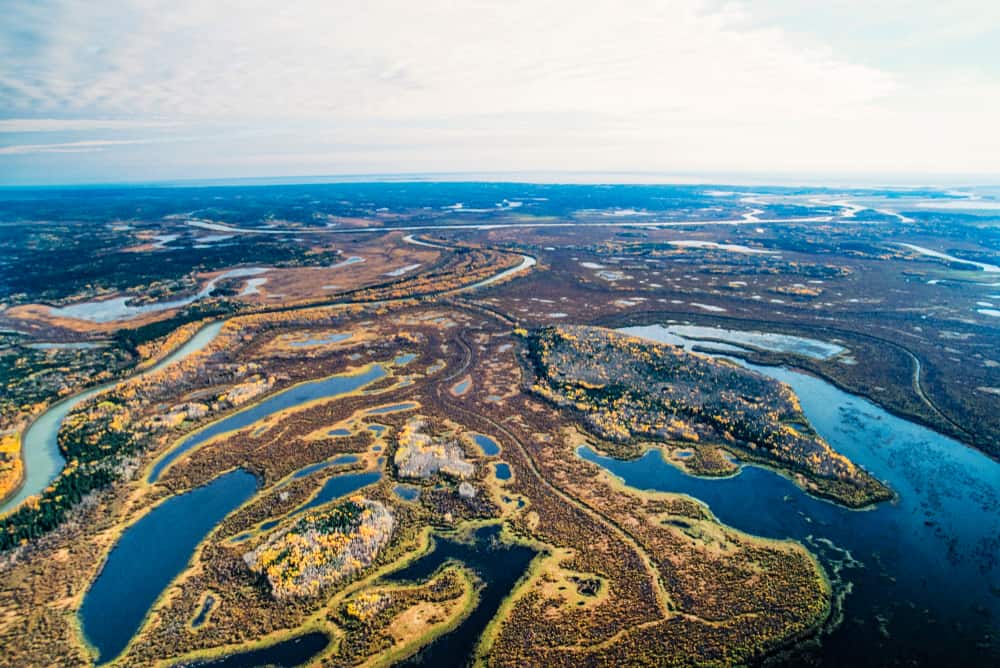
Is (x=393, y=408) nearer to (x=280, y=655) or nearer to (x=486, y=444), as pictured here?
(x=486, y=444)

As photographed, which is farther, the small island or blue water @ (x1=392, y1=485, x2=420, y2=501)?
the small island

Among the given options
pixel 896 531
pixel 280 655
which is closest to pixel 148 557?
pixel 280 655

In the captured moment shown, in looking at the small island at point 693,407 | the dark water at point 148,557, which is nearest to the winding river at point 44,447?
the dark water at point 148,557

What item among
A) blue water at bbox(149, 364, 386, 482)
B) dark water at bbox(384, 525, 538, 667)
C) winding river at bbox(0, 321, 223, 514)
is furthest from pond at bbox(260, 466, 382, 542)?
winding river at bbox(0, 321, 223, 514)

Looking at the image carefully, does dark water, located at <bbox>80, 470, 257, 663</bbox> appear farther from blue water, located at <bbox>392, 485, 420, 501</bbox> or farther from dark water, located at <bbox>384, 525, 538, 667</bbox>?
dark water, located at <bbox>384, 525, 538, 667</bbox>

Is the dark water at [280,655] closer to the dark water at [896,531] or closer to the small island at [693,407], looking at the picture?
the dark water at [896,531]

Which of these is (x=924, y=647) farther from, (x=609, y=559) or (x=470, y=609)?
(x=470, y=609)

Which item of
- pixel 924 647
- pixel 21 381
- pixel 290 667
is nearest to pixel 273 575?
pixel 290 667
